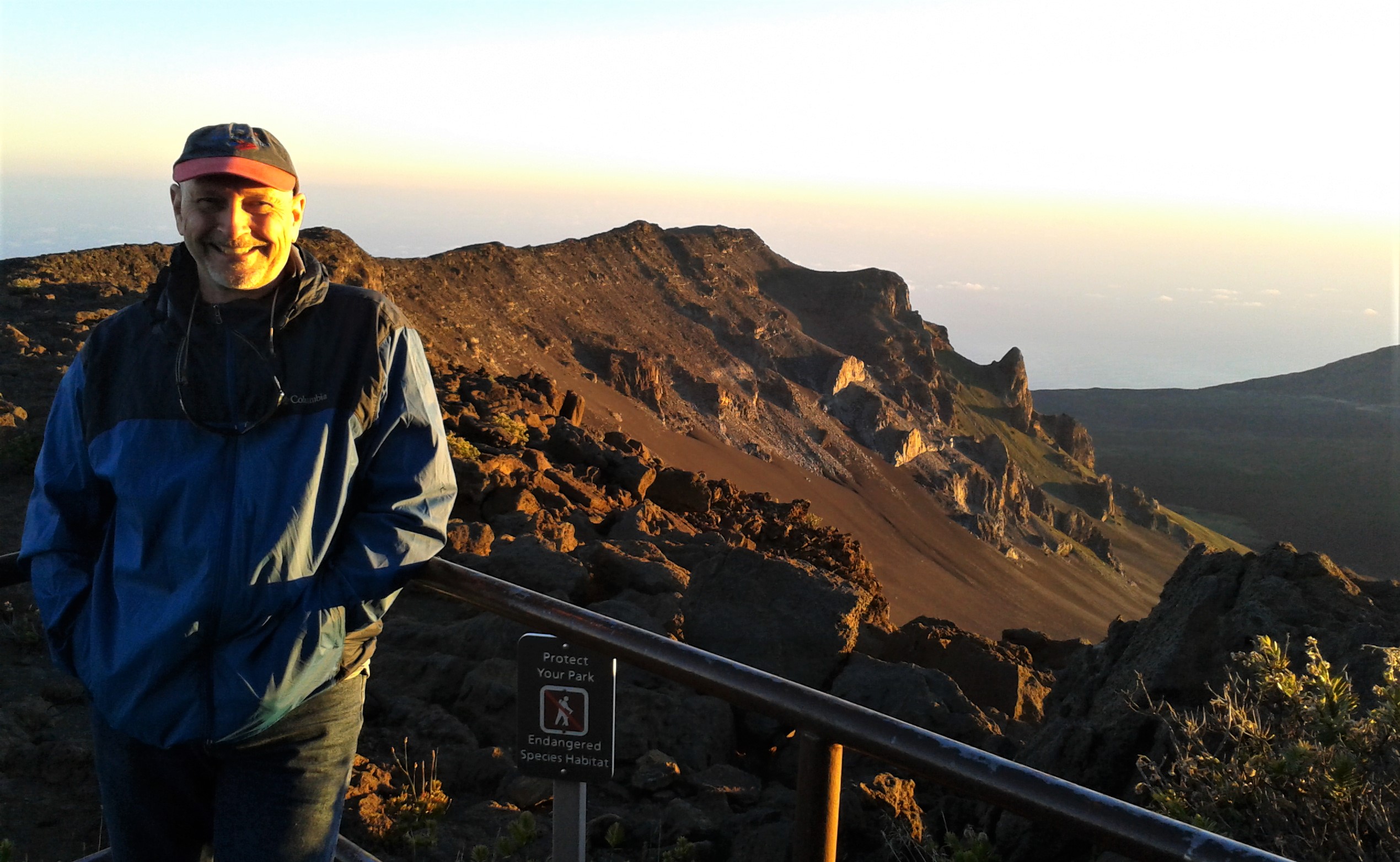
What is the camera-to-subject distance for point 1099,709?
5.20 m

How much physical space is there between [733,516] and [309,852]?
11356 millimetres

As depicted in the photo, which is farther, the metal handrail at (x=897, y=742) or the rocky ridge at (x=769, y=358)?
the rocky ridge at (x=769, y=358)

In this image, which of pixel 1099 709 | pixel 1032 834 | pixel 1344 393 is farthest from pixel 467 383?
pixel 1344 393

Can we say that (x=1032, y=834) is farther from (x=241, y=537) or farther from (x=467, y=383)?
(x=467, y=383)

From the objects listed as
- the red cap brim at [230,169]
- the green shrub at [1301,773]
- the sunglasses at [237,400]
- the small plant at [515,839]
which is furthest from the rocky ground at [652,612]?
the red cap brim at [230,169]

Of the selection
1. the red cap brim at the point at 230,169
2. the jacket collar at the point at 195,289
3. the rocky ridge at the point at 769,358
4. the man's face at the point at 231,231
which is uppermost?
the red cap brim at the point at 230,169

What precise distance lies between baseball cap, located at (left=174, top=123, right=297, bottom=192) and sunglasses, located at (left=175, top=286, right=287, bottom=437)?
32 centimetres

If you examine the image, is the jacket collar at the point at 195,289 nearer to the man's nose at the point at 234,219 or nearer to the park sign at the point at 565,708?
the man's nose at the point at 234,219

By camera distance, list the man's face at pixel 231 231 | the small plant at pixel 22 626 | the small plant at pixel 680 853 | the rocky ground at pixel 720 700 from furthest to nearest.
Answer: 1. the small plant at pixel 22 626
2. the rocky ground at pixel 720 700
3. the small plant at pixel 680 853
4. the man's face at pixel 231 231

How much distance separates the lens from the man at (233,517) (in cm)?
186

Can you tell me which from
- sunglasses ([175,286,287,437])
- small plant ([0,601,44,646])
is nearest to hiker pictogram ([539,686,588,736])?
sunglasses ([175,286,287,437])

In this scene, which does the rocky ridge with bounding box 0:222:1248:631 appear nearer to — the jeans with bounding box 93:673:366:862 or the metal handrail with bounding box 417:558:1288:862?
the jeans with bounding box 93:673:366:862

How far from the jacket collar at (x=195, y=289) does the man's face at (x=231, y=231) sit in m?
0.02

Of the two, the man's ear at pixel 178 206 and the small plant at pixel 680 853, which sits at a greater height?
the man's ear at pixel 178 206
